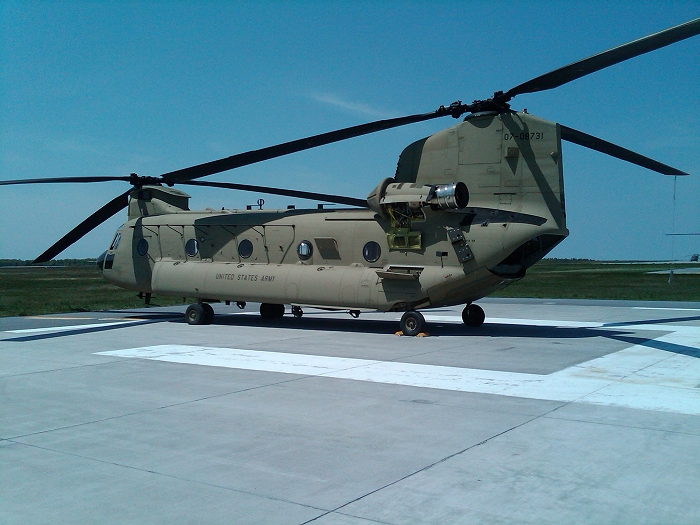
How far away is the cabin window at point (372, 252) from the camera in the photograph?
15.5m

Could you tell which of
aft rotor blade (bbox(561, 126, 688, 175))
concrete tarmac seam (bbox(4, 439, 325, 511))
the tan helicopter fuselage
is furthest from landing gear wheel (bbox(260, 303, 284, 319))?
concrete tarmac seam (bbox(4, 439, 325, 511))

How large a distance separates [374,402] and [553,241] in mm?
7859

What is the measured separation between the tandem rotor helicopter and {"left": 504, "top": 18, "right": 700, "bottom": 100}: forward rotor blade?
5 centimetres

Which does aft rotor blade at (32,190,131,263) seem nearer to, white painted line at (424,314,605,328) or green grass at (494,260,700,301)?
white painted line at (424,314,605,328)

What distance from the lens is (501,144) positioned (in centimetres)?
1423

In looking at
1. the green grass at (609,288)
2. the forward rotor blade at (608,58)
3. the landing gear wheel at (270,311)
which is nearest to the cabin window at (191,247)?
the landing gear wheel at (270,311)

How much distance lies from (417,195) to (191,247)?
761 centimetres

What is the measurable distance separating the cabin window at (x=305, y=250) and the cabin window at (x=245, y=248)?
168 centimetres

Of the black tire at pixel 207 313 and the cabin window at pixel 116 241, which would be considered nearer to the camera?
the black tire at pixel 207 313

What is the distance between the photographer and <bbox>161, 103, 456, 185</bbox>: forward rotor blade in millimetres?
14000

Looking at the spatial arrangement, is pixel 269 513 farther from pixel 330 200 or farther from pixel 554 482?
pixel 330 200

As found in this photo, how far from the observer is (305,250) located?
16.6 meters

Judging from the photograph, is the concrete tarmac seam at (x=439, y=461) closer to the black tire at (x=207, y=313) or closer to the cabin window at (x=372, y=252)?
the cabin window at (x=372, y=252)

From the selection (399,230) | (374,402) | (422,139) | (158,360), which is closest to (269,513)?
(374,402)
